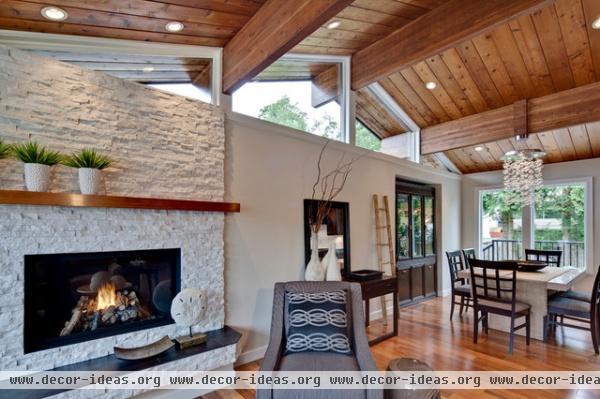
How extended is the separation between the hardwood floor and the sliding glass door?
2.02 metres

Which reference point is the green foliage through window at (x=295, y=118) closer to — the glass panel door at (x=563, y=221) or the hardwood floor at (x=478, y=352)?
the hardwood floor at (x=478, y=352)

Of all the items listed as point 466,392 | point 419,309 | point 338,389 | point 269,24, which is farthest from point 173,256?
point 419,309

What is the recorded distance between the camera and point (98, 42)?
2.69 metres

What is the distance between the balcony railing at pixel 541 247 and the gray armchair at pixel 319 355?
5.17 metres

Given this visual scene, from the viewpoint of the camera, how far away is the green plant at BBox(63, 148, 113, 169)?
7.74ft

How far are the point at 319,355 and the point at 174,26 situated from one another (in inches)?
114

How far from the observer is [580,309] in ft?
12.2

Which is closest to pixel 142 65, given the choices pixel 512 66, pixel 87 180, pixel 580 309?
pixel 87 180

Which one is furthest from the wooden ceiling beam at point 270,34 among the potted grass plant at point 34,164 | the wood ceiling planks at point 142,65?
the potted grass plant at point 34,164

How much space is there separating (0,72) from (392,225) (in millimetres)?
4886

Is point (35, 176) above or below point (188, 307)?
above

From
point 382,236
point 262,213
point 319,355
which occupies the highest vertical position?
point 262,213

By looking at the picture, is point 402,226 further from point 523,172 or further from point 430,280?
point 523,172

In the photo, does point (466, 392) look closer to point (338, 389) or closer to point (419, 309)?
point (338, 389)
